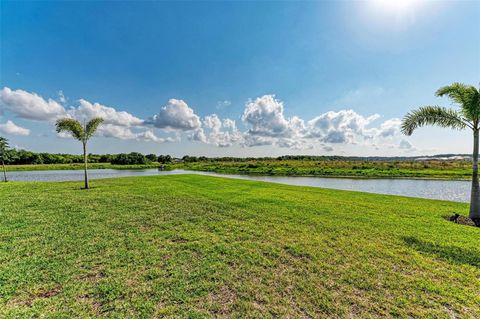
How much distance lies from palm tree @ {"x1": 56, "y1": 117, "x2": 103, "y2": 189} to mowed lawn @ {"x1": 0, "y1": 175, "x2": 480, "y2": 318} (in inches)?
328

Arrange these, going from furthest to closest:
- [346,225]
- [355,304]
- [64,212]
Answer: [64,212] → [346,225] → [355,304]

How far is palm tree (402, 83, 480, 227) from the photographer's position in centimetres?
745

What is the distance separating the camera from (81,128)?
14.3m

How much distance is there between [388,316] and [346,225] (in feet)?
Result: 13.7

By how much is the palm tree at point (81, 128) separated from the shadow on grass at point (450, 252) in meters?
17.2

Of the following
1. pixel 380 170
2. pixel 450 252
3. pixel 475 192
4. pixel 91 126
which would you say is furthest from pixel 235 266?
pixel 380 170

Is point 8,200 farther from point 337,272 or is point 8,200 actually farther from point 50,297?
point 337,272

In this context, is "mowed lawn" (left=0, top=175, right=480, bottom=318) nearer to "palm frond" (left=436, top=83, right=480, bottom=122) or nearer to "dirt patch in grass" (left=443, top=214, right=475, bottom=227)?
"dirt patch in grass" (left=443, top=214, right=475, bottom=227)

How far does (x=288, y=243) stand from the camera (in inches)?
204

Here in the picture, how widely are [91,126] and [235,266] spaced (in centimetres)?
1564

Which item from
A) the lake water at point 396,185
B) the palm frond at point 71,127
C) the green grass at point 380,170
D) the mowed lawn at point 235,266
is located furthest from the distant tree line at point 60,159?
the mowed lawn at point 235,266

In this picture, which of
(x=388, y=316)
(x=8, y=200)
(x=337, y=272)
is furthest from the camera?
(x=8, y=200)

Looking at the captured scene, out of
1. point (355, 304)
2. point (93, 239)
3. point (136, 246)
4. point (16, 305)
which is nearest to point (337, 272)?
point (355, 304)

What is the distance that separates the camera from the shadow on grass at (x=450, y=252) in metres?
4.34
